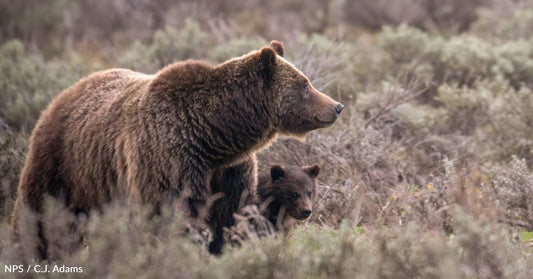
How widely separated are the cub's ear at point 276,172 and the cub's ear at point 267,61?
1.46m

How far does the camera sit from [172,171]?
197 inches

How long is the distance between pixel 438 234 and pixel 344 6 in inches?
629

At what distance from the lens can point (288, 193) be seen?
6.63 meters

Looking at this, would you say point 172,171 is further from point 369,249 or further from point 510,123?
point 510,123

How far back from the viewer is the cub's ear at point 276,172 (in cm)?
676

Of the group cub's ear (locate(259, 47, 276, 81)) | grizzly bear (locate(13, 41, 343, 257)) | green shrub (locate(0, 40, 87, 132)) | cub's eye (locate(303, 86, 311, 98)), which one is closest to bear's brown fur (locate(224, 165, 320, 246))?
grizzly bear (locate(13, 41, 343, 257))

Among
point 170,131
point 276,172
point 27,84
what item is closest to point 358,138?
point 276,172

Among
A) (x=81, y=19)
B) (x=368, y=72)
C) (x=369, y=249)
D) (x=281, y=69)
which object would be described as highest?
(x=281, y=69)

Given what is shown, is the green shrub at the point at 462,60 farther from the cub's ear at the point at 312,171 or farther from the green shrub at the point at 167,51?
the cub's ear at the point at 312,171

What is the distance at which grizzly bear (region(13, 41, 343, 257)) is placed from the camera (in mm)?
5090

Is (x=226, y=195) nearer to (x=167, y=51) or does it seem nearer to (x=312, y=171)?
(x=312, y=171)

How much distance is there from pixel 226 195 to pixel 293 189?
1246 mm

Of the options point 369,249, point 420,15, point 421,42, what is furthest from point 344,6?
point 369,249

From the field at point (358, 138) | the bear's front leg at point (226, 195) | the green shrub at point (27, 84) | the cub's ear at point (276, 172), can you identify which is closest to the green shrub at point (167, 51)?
the field at point (358, 138)
